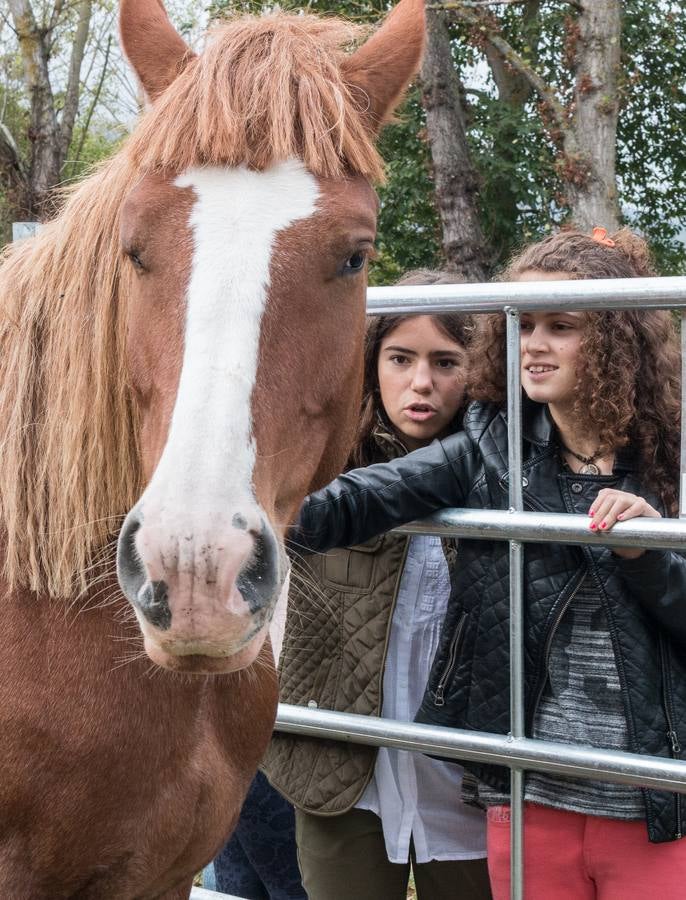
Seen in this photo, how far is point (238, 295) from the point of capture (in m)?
1.51

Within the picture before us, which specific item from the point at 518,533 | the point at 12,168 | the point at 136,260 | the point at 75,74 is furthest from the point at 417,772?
the point at 75,74

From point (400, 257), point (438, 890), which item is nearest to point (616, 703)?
point (438, 890)

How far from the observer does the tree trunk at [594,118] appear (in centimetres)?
944

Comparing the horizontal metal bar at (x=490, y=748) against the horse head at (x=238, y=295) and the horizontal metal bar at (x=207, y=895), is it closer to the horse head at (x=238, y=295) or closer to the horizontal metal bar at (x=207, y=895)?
the horizontal metal bar at (x=207, y=895)

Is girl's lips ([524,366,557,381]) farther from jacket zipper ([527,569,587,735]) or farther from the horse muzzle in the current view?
the horse muzzle

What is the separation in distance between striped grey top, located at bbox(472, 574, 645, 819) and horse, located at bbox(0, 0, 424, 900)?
0.70m

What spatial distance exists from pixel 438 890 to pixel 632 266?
5.40ft

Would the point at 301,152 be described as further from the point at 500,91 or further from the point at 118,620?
the point at 500,91

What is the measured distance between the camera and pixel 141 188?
1.68 metres

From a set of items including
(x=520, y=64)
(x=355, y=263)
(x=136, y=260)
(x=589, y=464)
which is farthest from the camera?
(x=520, y=64)

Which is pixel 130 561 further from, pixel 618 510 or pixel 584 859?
pixel 584 859

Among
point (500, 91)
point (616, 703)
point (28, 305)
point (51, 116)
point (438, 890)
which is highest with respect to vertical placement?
point (500, 91)

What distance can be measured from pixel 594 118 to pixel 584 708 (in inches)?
339

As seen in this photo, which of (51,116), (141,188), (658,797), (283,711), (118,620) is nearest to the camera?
(141,188)
